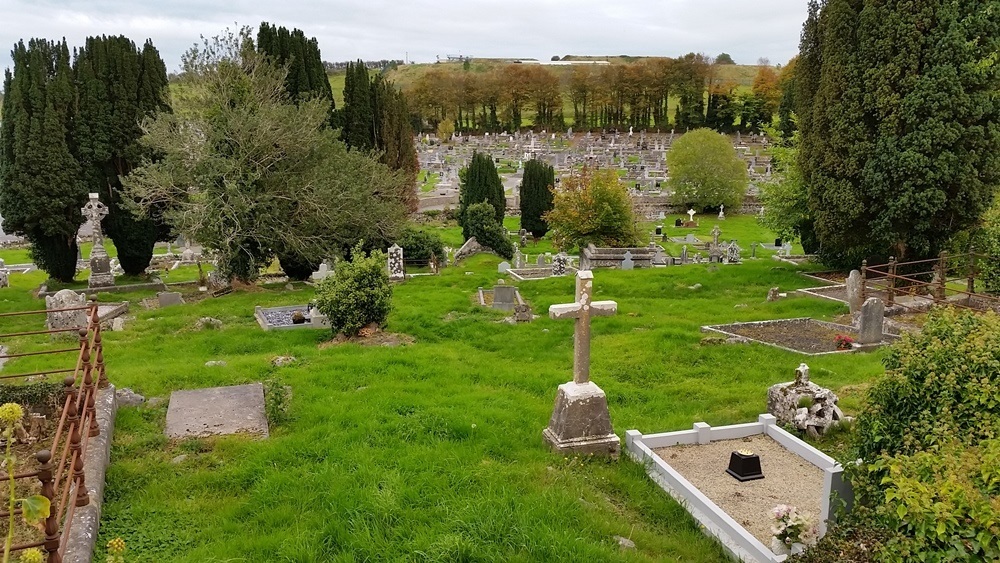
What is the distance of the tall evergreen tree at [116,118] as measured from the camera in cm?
2264

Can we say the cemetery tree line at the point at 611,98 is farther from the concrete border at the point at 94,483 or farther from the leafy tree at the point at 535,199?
the concrete border at the point at 94,483

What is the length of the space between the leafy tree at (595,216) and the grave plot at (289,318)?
12.4 metres

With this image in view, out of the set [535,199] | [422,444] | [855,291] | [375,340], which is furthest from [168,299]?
[535,199]

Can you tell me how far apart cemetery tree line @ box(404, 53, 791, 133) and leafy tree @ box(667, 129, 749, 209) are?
1683 inches

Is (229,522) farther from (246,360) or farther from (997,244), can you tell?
(997,244)

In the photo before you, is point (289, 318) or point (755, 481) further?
point (289, 318)

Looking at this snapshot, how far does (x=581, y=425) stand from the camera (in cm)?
767

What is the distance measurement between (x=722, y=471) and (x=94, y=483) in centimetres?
→ 662

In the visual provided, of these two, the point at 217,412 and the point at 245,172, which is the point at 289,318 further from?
the point at 217,412

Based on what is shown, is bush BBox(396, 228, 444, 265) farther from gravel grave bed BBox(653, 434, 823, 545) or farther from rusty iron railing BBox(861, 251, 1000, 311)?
gravel grave bed BBox(653, 434, 823, 545)

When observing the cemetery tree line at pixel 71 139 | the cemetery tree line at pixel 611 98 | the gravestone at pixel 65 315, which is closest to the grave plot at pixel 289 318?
the gravestone at pixel 65 315

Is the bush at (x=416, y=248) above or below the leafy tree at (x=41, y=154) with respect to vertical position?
below

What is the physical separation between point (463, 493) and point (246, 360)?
22.3 feet

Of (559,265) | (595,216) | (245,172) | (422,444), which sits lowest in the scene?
(559,265)
